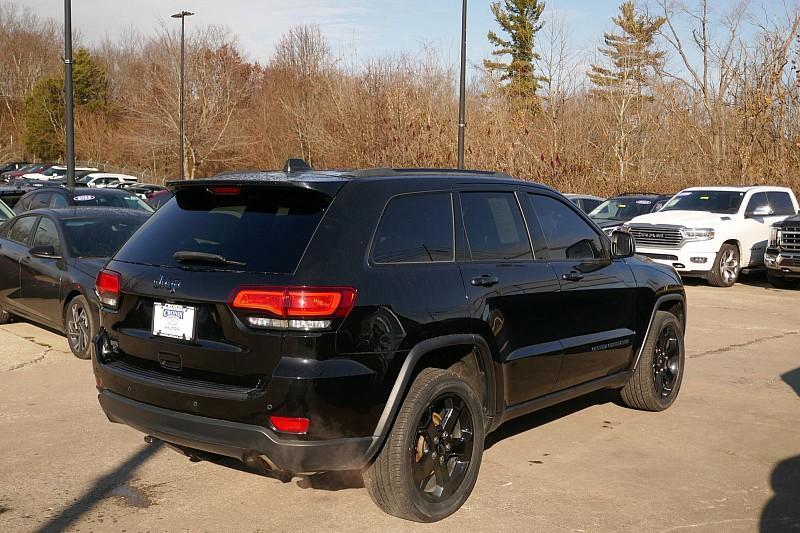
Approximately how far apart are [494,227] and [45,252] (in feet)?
18.3

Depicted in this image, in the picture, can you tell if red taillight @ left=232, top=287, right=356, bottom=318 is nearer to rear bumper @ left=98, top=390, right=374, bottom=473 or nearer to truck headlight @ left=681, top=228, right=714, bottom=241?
rear bumper @ left=98, top=390, right=374, bottom=473

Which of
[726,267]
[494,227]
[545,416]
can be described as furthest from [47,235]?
[726,267]

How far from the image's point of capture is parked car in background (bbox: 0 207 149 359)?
28.5 feet

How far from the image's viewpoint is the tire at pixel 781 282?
16719 millimetres

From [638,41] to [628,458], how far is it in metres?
34.4

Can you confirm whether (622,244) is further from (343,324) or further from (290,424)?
(290,424)

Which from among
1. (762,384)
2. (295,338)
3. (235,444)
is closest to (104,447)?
(235,444)

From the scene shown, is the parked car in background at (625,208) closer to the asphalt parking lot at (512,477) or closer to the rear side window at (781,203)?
the rear side window at (781,203)

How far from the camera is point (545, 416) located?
682 cm

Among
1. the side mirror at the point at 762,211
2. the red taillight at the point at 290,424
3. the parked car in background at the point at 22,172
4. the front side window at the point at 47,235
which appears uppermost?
the parked car in background at the point at 22,172

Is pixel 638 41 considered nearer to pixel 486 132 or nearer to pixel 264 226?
pixel 486 132

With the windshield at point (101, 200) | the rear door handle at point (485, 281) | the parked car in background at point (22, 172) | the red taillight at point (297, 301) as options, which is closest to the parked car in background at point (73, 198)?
the windshield at point (101, 200)

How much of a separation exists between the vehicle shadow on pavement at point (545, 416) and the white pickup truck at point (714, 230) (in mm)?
8863

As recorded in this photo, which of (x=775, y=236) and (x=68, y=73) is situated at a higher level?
(x=68, y=73)
